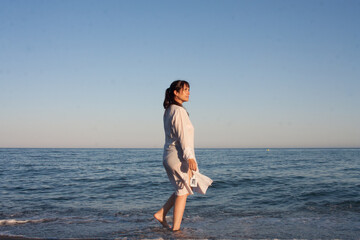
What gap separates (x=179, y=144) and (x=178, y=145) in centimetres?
3

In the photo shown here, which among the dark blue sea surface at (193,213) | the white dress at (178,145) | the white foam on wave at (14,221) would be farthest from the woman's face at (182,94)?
the white foam on wave at (14,221)

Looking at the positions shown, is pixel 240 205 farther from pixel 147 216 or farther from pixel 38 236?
pixel 38 236

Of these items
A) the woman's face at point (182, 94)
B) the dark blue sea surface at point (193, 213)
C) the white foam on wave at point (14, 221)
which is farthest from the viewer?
the white foam on wave at point (14, 221)

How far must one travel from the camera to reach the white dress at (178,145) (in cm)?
313

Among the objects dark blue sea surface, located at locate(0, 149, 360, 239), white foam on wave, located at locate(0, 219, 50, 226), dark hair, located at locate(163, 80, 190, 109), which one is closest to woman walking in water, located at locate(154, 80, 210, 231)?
dark hair, located at locate(163, 80, 190, 109)

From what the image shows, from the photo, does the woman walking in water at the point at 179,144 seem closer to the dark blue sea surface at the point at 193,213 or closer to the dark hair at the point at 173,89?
the dark hair at the point at 173,89

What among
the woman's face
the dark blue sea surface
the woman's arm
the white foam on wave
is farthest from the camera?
the white foam on wave

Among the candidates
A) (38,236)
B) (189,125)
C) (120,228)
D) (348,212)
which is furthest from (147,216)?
(348,212)

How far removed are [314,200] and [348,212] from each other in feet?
4.72

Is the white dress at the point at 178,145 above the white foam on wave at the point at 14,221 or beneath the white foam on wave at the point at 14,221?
above

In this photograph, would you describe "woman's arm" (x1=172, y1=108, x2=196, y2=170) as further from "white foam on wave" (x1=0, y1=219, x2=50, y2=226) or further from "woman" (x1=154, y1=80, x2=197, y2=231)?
"white foam on wave" (x1=0, y1=219, x2=50, y2=226)

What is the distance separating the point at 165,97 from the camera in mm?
3477

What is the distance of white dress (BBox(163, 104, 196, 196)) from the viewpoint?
3125 millimetres

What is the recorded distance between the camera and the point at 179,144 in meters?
3.23
